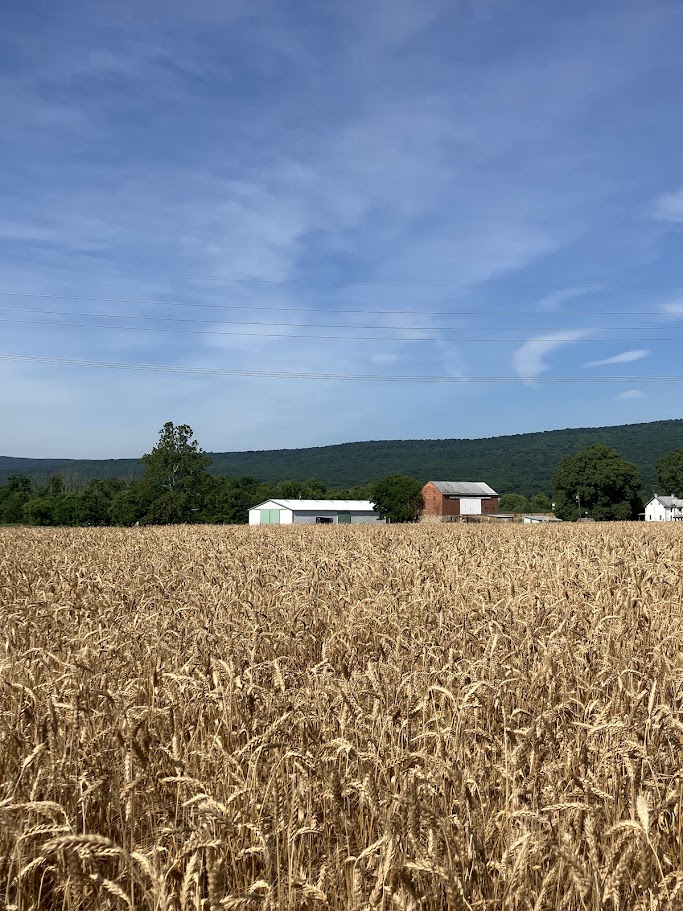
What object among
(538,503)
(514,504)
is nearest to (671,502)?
(538,503)

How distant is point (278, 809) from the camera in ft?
9.78

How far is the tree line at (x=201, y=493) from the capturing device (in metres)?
81.4

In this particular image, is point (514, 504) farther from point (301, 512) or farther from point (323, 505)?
point (301, 512)

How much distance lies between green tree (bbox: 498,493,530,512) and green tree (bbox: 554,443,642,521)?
41.6 m

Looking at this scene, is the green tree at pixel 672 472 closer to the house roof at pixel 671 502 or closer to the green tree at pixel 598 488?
the house roof at pixel 671 502

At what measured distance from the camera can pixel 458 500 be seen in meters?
142

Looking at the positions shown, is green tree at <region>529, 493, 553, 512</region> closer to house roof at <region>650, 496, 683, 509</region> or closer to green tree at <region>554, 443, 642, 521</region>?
house roof at <region>650, 496, 683, 509</region>

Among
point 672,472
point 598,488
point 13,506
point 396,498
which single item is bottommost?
point 13,506

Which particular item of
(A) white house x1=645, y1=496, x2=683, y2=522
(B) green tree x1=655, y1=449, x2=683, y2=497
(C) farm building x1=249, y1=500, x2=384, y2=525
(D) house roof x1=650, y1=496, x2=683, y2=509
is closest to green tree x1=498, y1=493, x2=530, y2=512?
(A) white house x1=645, y1=496, x2=683, y2=522

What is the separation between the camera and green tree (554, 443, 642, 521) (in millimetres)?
107750

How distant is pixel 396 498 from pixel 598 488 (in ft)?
93.6

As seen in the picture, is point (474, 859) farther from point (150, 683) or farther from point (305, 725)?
point (150, 683)

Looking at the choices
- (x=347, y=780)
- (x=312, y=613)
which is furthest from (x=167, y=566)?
(x=347, y=780)

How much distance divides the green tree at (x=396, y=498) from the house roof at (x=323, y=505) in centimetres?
149
